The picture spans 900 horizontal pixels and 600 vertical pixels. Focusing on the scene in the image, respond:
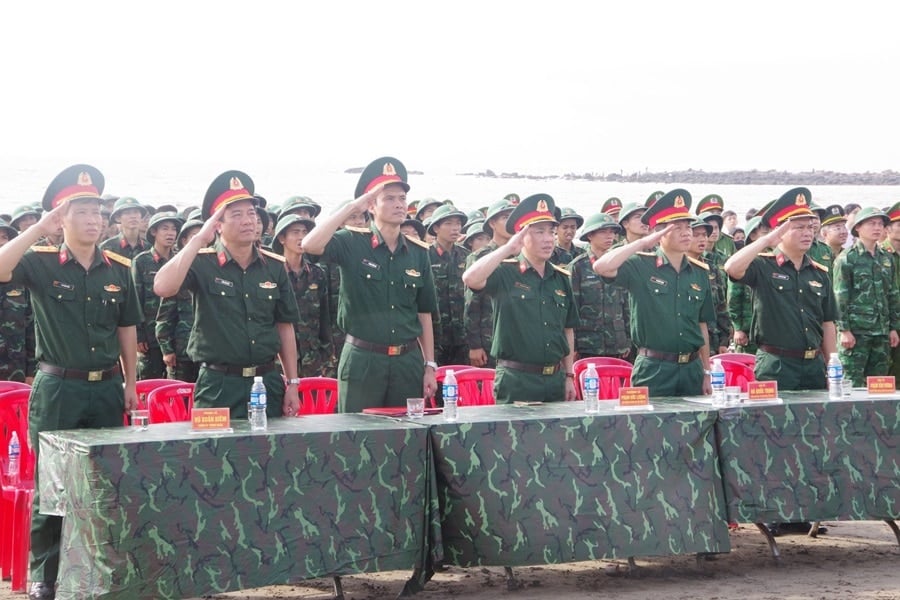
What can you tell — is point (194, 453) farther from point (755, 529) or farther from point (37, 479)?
point (755, 529)

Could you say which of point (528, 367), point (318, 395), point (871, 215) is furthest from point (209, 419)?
point (871, 215)

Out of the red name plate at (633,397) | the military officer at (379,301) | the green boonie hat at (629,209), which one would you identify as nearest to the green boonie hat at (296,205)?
the green boonie hat at (629,209)

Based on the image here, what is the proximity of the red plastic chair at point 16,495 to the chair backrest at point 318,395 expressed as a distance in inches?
64.5

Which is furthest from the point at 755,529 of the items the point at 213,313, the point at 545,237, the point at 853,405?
the point at 213,313

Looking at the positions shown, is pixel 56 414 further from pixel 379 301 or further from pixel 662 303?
pixel 662 303

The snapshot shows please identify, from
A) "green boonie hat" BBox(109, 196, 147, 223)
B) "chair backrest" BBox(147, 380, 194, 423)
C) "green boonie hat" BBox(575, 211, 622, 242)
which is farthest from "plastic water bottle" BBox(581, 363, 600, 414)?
"green boonie hat" BBox(109, 196, 147, 223)

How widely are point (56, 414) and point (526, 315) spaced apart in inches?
107

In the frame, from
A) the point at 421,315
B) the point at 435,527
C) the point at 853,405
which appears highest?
the point at 421,315

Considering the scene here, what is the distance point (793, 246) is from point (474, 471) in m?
3.06

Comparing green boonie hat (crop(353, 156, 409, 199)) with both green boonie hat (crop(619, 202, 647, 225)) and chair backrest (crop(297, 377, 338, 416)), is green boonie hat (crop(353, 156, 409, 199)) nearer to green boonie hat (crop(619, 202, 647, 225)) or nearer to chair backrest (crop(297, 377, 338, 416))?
chair backrest (crop(297, 377, 338, 416))

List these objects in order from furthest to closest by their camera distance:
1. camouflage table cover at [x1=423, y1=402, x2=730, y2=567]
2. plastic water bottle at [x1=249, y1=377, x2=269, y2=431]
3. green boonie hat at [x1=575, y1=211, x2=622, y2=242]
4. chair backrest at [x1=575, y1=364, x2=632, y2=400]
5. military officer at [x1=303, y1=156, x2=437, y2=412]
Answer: green boonie hat at [x1=575, y1=211, x2=622, y2=242] < chair backrest at [x1=575, y1=364, x2=632, y2=400] < military officer at [x1=303, y1=156, x2=437, y2=412] < camouflage table cover at [x1=423, y1=402, x2=730, y2=567] < plastic water bottle at [x1=249, y1=377, x2=269, y2=431]

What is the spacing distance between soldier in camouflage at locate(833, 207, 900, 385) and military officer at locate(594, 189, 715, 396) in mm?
2805

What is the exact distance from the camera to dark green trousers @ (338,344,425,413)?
672 cm

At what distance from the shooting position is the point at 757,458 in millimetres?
6125
